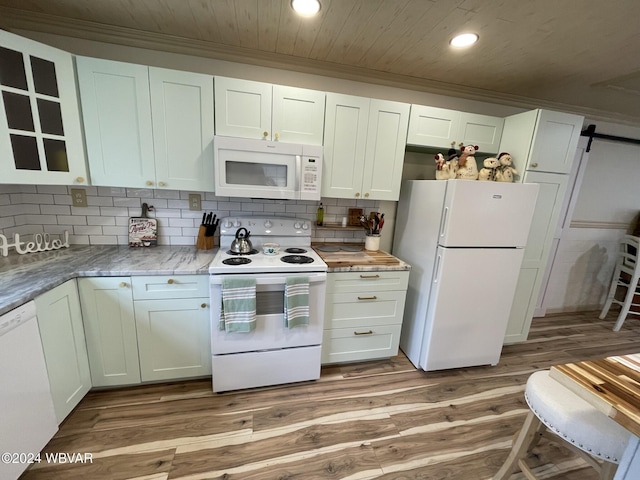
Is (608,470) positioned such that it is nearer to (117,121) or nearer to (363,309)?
(363,309)

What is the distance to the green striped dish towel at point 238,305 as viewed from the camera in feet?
5.43

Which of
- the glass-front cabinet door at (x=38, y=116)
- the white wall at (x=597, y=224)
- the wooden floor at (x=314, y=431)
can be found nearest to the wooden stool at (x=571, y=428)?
the wooden floor at (x=314, y=431)

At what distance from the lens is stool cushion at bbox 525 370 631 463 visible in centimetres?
99

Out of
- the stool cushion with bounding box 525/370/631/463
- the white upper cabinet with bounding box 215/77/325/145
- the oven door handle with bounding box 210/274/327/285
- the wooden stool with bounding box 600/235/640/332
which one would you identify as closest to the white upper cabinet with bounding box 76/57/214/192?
the white upper cabinet with bounding box 215/77/325/145

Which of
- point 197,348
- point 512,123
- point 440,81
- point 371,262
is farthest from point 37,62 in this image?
point 512,123

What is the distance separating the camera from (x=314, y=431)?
1607mm

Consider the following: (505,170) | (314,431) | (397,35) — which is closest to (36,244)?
(314,431)

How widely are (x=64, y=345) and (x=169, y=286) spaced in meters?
0.61

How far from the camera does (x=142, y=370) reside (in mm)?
1759

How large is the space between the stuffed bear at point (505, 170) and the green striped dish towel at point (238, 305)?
89.1 inches

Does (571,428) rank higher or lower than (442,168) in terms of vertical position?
lower

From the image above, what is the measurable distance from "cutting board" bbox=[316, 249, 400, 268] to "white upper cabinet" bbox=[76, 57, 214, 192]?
116 cm

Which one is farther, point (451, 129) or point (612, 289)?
point (612, 289)

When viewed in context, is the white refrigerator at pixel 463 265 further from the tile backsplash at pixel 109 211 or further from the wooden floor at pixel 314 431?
the tile backsplash at pixel 109 211
